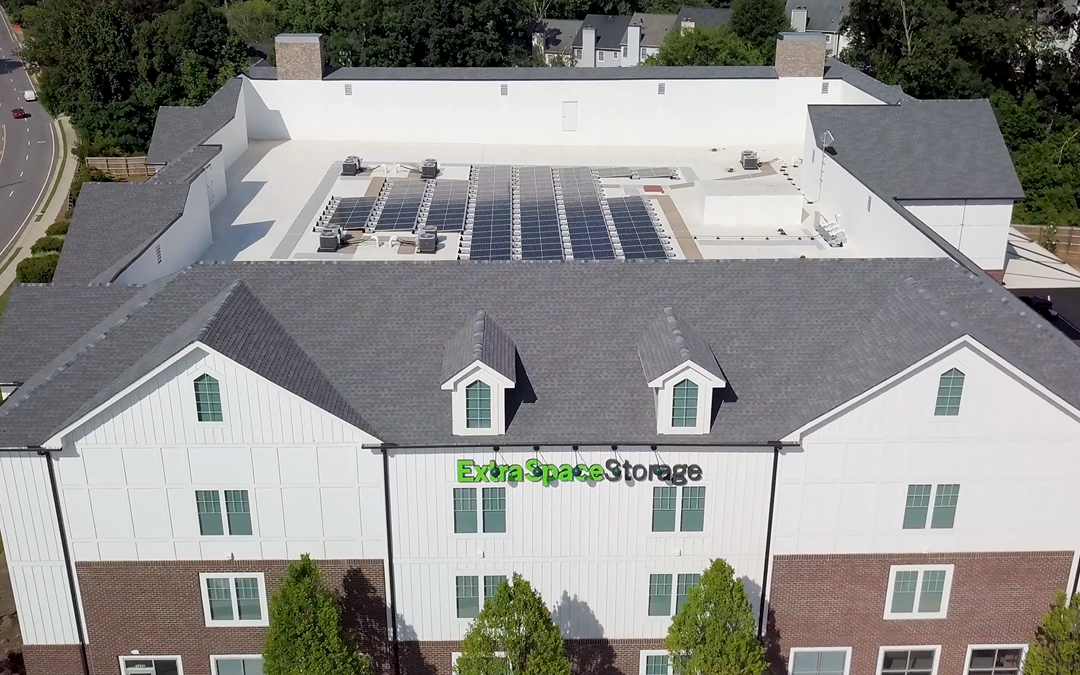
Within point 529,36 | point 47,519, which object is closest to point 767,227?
point 47,519

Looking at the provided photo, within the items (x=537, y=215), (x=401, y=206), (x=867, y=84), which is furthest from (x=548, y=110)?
(x=867, y=84)

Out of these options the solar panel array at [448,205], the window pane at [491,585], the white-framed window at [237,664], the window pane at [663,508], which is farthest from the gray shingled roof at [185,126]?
the window pane at [663,508]

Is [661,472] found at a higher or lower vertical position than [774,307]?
lower

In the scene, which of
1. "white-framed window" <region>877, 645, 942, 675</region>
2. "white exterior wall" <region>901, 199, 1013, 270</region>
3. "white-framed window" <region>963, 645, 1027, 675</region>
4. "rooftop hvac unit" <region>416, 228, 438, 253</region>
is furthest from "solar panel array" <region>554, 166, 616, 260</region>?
"white-framed window" <region>963, 645, 1027, 675</region>

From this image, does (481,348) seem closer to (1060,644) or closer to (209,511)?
(209,511)

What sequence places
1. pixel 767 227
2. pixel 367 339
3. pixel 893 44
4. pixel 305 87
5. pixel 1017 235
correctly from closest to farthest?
pixel 367 339 → pixel 767 227 → pixel 305 87 → pixel 1017 235 → pixel 893 44

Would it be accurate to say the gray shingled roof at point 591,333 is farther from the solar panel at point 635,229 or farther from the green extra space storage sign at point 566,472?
the solar panel at point 635,229

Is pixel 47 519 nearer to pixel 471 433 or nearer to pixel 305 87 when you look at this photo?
pixel 471 433
